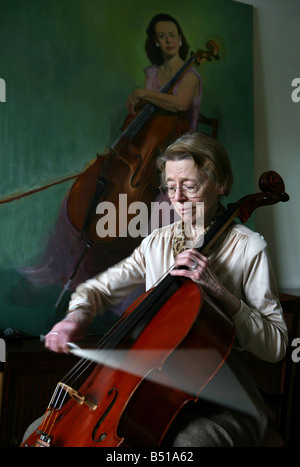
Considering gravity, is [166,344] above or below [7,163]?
below

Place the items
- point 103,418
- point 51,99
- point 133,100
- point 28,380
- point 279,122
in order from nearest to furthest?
1. point 103,418
2. point 28,380
3. point 51,99
4. point 133,100
5. point 279,122

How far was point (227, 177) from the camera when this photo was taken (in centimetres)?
111

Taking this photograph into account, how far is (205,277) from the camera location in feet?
2.93

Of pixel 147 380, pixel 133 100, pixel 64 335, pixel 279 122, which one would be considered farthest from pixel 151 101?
pixel 147 380

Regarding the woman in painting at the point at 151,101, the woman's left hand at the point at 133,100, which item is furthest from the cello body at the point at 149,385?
the woman's left hand at the point at 133,100

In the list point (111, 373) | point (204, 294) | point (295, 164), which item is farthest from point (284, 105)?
point (111, 373)

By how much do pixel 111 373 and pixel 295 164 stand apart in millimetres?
1698

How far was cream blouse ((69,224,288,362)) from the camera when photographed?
928 mm

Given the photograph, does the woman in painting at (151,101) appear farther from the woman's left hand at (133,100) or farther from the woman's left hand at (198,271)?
the woman's left hand at (198,271)

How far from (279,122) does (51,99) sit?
3.80 ft

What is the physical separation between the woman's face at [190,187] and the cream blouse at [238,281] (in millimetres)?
98

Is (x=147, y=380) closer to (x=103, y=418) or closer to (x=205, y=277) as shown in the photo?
(x=103, y=418)

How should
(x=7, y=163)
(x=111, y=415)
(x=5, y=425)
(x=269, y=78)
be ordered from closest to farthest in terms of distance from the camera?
(x=111, y=415)
(x=5, y=425)
(x=7, y=163)
(x=269, y=78)
